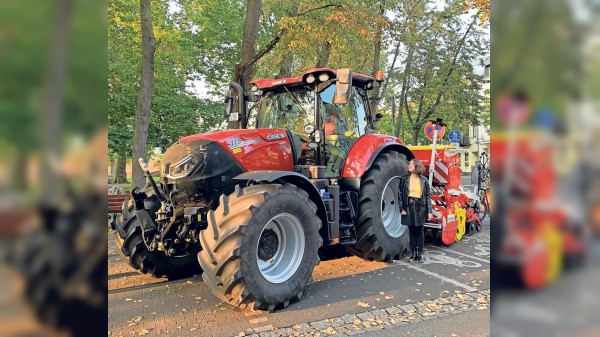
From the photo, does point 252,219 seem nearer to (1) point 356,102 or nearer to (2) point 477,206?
(1) point 356,102

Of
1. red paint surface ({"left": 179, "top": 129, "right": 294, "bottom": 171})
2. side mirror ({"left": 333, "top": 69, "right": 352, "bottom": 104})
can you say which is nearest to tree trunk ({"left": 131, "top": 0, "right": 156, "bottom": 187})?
red paint surface ({"left": 179, "top": 129, "right": 294, "bottom": 171})

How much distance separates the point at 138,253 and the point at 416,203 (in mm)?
4177

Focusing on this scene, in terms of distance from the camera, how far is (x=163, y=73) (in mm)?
18703

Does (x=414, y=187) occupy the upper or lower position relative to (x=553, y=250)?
lower

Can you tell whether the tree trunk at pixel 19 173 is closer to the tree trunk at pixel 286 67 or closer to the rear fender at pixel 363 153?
the rear fender at pixel 363 153

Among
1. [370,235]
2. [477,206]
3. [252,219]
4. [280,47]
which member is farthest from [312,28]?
[252,219]

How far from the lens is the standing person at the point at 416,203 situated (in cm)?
645

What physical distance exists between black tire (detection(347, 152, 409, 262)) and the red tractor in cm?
2

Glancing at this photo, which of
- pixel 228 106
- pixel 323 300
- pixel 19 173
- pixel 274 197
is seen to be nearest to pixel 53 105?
pixel 19 173

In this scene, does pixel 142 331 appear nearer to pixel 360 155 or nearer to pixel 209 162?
pixel 209 162

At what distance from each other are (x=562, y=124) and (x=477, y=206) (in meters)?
9.48

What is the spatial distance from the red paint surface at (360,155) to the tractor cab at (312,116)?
127 millimetres

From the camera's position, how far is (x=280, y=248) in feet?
15.9

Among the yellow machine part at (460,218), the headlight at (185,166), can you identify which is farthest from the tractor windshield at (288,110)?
the yellow machine part at (460,218)
